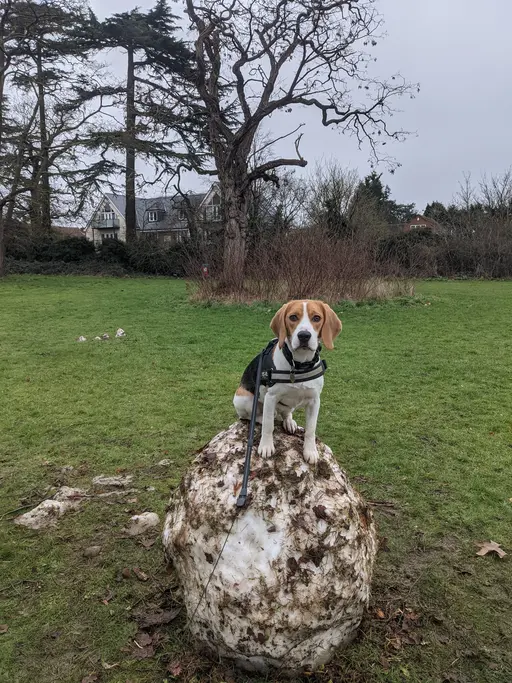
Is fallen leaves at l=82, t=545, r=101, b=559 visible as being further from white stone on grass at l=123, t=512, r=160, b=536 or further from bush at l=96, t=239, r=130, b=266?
bush at l=96, t=239, r=130, b=266

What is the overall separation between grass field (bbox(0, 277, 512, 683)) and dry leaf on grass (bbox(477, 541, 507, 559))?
0.06 meters

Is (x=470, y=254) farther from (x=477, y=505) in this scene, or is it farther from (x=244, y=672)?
(x=244, y=672)

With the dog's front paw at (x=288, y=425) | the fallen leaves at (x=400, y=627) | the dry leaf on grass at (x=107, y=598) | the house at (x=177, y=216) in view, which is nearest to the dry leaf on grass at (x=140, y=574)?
the dry leaf on grass at (x=107, y=598)

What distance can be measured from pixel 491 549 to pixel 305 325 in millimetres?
2437

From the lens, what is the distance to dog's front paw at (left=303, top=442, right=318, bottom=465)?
3.17m

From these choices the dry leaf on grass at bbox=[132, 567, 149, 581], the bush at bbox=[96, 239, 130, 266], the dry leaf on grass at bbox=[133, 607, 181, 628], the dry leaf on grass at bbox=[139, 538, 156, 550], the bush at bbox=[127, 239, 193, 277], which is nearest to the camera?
the dry leaf on grass at bbox=[133, 607, 181, 628]

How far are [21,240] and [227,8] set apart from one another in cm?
2284

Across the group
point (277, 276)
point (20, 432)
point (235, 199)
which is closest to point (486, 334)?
point (277, 276)

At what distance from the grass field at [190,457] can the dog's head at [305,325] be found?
1822mm

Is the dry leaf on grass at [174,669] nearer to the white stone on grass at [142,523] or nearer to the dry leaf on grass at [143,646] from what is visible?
the dry leaf on grass at [143,646]

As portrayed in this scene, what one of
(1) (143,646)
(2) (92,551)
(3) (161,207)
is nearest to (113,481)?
(2) (92,551)

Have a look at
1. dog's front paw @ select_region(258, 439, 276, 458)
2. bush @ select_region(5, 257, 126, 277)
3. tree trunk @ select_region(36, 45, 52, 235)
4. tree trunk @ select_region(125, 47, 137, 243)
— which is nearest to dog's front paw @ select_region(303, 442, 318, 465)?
dog's front paw @ select_region(258, 439, 276, 458)

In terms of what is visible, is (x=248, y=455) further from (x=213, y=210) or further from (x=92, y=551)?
(x=213, y=210)

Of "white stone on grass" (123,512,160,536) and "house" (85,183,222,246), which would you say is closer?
"white stone on grass" (123,512,160,536)
